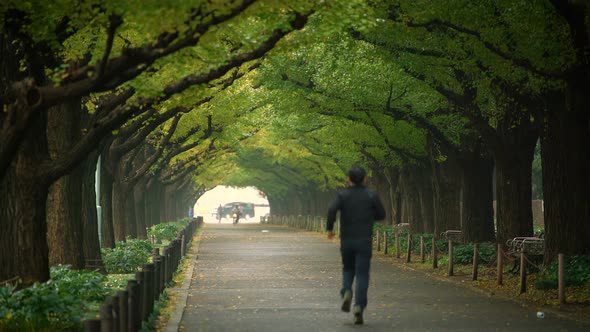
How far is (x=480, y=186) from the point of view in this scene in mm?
30062

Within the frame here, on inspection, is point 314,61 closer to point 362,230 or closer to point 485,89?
point 485,89

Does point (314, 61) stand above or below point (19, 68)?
above

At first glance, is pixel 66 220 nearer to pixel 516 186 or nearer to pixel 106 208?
pixel 106 208

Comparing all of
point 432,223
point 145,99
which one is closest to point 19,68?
point 145,99

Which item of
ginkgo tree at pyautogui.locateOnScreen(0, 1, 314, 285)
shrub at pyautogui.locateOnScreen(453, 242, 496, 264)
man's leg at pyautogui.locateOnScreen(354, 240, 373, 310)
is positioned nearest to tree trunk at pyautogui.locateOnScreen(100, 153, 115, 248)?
shrub at pyautogui.locateOnScreen(453, 242, 496, 264)

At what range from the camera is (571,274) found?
18375mm

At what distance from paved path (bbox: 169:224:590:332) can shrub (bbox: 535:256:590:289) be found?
1098mm

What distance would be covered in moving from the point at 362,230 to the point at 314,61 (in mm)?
15991

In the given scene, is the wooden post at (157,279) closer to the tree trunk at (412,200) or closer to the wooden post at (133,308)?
the wooden post at (133,308)

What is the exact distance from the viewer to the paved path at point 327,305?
13656mm

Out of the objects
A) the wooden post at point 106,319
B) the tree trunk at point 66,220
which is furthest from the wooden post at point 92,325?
the tree trunk at point 66,220

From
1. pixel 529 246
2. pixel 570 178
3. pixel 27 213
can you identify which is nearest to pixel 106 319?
pixel 27 213

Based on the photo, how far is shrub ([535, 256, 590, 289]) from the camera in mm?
18078

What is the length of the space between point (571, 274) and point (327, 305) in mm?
4646
